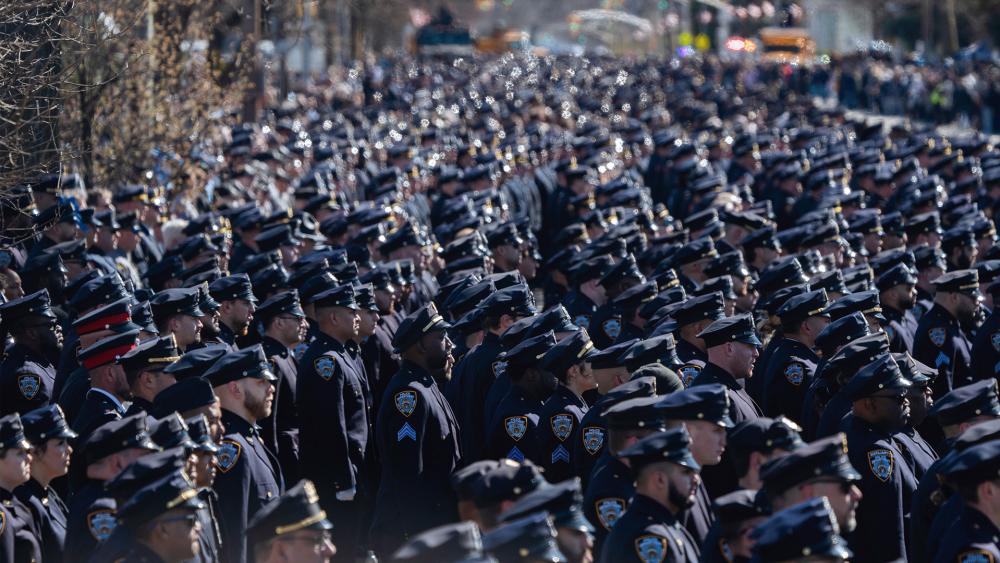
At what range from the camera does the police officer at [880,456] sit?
703 cm

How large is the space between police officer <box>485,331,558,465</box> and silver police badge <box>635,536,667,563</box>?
1.95 metres

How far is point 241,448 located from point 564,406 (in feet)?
5.08

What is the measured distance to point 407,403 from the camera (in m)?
8.12

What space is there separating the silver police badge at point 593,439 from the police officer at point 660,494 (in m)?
1.47

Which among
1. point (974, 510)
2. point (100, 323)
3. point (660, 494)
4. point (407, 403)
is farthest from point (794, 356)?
point (100, 323)

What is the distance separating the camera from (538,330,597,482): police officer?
301 inches

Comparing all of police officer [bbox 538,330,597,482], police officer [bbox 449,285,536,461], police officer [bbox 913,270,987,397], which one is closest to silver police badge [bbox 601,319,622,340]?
police officer [bbox 449,285,536,461]

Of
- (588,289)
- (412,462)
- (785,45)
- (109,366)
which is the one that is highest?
(785,45)

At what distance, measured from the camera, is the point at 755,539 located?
206 inches

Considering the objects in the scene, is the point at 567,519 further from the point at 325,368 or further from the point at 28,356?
the point at 28,356

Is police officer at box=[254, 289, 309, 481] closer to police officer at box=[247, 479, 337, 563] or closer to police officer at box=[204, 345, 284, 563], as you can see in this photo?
police officer at box=[204, 345, 284, 563]

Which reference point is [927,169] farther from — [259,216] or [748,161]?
[259,216]

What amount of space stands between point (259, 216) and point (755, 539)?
917 centimetres

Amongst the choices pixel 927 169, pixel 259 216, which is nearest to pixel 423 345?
pixel 259 216
